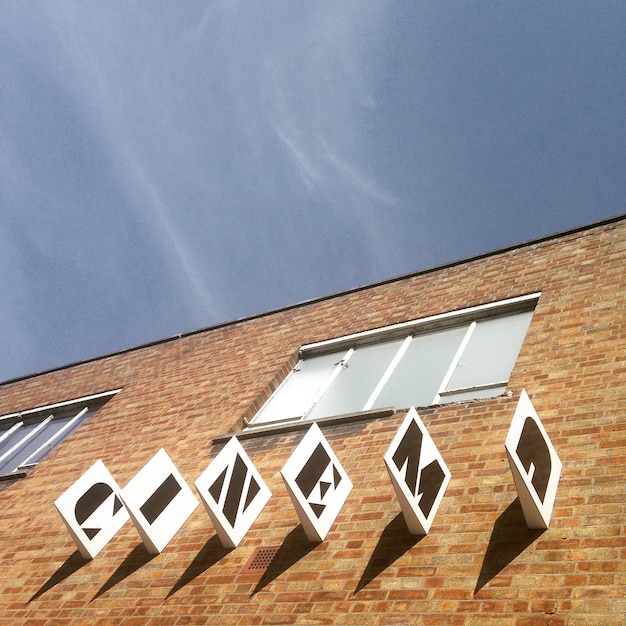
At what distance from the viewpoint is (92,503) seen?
5613mm

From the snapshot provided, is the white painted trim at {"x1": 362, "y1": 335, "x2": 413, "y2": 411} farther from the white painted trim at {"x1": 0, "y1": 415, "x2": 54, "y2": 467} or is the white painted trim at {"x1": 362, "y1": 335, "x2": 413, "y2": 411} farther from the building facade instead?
the white painted trim at {"x1": 0, "y1": 415, "x2": 54, "y2": 467}

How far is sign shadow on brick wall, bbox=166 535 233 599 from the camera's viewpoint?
15.5ft

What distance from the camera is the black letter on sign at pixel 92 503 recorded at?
18.0 ft

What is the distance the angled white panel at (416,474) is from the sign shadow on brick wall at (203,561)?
1582 millimetres

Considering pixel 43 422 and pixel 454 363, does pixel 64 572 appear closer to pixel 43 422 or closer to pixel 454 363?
pixel 454 363

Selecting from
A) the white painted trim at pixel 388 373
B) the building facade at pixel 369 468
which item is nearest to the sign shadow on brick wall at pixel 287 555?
the building facade at pixel 369 468

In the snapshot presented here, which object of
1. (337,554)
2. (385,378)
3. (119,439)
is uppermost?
(385,378)

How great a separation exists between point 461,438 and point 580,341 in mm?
1417

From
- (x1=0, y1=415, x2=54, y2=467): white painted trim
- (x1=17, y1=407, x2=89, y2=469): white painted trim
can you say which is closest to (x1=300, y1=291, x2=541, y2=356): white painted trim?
(x1=17, y1=407, x2=89, y2=469): white painted trim

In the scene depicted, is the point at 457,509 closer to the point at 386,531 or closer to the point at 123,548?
the point at 386,531

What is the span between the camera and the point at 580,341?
17.6 feet

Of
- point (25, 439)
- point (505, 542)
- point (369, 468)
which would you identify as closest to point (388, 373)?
point (369, 468)

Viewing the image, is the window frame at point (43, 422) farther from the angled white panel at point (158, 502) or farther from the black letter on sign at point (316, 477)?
the black letter on sign at point (316, 477)

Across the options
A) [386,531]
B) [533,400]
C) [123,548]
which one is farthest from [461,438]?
[123,548]
